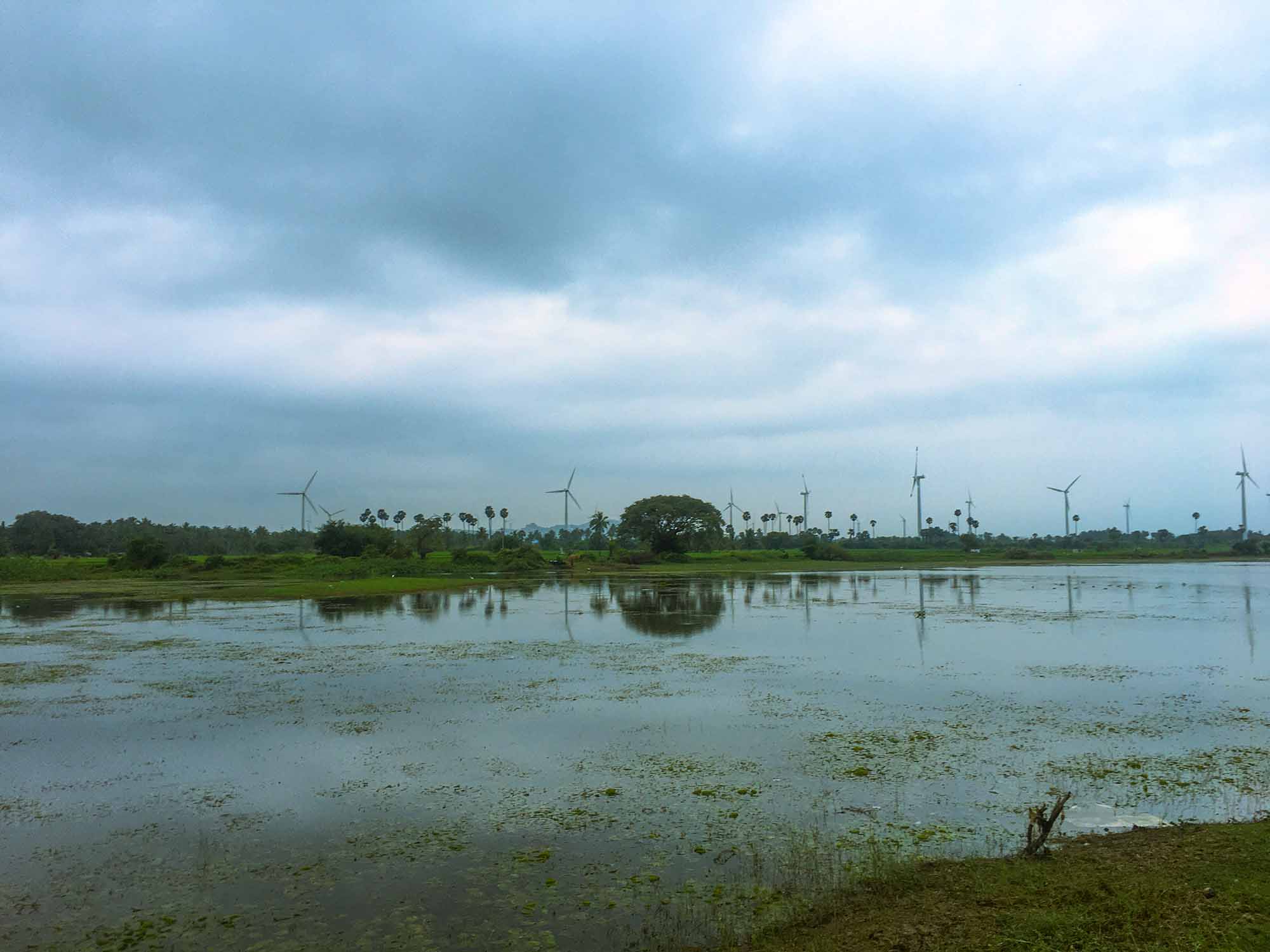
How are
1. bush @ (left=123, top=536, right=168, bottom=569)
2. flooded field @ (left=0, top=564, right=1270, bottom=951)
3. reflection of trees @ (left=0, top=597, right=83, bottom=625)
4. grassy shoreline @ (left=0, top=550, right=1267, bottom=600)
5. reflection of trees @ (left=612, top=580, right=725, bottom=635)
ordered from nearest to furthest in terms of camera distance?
flooded field @ (left=0, top=564, right=1270, bottom=951), reflection of trees @ (left=612, top=580, right=725, bottom=635), reflection of trees @ (left=0, top=597, right=83, bottom=625), grassy shoreline @ (left=0, top=550, right=1267, bottom=600), bush @ (left=123, top=536, right=168, bottom=569)

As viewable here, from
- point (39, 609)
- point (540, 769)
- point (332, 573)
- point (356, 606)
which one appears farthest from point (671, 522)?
point (540, 769)

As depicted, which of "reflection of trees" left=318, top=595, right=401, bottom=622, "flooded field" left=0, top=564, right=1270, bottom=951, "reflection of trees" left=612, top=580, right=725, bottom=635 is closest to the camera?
"flooded field" left=0, top=564, right=1270, bottom=951

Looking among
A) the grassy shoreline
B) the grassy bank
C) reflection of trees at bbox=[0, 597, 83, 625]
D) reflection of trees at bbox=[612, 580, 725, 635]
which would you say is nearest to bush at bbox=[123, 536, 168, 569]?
the grassy shoreline

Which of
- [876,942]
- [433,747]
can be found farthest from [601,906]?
[433,747]

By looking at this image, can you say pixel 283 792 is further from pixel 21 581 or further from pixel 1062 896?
pixel 21 581

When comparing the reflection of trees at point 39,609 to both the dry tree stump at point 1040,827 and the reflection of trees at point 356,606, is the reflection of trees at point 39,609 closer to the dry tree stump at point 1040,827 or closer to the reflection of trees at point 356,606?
the reflection of trees at point 356,606

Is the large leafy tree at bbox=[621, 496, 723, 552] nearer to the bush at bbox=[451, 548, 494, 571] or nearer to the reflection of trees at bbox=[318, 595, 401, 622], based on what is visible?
the bush at bbox=[451, 548, 494, 571]

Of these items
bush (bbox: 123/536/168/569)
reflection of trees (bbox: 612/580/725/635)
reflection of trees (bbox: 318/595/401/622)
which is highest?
bush (bbox: 123/536/168/569)

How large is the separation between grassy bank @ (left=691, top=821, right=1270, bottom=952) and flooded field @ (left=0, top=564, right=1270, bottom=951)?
2.41ft

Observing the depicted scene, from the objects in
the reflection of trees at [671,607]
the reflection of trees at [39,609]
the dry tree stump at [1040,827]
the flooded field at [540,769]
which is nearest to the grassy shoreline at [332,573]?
the reflection of trees at [39,609]

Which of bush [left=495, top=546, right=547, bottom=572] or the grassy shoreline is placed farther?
bush [left=495, top=546, right=547, bottom=572]

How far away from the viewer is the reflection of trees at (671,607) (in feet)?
91.9

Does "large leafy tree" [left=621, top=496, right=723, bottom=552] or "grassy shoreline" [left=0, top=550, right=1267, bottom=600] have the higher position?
"large leafy tree" [left=621, top=496, right=723, bottom=552]

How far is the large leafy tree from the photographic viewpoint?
9306 centimetres
